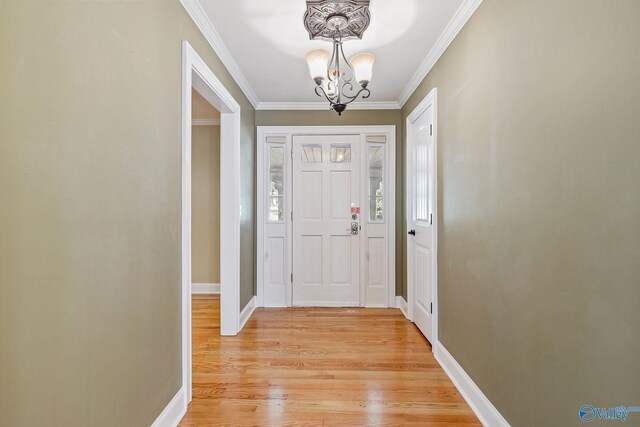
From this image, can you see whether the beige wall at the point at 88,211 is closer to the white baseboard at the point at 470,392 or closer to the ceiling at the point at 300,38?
the ceiling at the point at 300,38

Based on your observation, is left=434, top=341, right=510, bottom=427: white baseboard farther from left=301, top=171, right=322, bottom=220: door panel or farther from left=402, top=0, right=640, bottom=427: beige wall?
left=301, top=171, right=322, bottom=220: door panel

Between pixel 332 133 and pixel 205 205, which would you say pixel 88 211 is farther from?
pixel 205 205

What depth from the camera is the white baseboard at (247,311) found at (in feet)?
10.4

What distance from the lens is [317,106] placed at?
369 cm

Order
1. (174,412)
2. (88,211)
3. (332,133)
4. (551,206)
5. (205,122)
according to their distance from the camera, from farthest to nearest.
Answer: (205,122) < (332,133) < (174,412) < (551,206) < (88,211)

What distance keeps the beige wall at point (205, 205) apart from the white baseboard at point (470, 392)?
3.18m

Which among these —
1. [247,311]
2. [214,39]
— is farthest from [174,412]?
[214,39]

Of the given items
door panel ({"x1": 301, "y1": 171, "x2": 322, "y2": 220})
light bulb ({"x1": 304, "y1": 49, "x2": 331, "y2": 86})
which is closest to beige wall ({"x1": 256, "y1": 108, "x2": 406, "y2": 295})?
door panel ({"x1": 301, "y1": 171, "x2": 322, "y2": 220})

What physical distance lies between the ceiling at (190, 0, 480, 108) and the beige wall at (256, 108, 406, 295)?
0.50m

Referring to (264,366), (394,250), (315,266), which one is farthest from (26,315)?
(394,250)

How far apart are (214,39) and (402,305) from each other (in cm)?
323

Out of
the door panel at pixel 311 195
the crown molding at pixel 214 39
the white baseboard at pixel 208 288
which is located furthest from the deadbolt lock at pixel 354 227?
the white baseboard at pixel 208 288

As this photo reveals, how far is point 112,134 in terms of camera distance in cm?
122

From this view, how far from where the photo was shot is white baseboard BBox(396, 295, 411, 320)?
3.47 m
